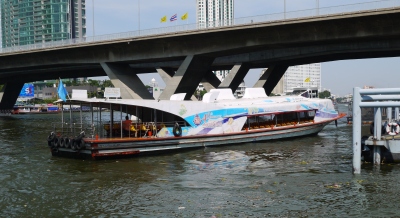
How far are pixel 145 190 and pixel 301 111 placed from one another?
19.6 meters

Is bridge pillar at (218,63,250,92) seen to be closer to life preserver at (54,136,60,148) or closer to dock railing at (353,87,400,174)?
life preserver at (54,136,60,148)

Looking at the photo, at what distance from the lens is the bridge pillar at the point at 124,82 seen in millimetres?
55375

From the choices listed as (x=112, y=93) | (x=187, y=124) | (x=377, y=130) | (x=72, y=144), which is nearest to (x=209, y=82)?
(x=187, y=124)

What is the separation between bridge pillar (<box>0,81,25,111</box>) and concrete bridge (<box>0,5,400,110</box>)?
1012 inches

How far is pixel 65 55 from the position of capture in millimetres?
58000

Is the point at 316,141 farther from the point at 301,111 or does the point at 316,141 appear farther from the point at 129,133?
the point at 129,133

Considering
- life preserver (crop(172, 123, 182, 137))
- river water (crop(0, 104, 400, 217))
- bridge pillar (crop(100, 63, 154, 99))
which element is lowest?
river water (crop(0, 104, 400, 217))

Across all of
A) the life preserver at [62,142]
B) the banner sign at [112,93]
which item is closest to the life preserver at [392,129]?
the banner sign at [112,93]

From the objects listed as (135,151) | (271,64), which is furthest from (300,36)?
(135,151)

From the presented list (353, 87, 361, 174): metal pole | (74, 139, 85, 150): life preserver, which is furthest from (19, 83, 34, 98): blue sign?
(353, 87, 361, 174): metal pole

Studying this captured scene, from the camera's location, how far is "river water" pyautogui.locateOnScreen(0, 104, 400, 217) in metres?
14.2

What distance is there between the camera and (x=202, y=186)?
17484mm

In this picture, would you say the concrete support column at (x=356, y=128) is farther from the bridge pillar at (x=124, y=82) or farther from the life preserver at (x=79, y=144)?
the bridge pillar at (x=124, y=82)

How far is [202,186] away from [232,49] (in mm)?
30310
